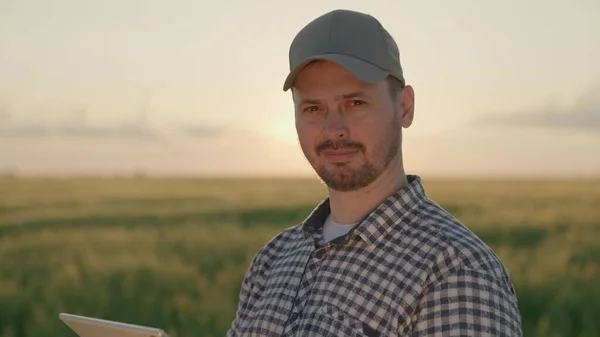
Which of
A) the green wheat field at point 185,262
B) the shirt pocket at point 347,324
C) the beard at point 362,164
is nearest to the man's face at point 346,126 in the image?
the beard at point 362,164

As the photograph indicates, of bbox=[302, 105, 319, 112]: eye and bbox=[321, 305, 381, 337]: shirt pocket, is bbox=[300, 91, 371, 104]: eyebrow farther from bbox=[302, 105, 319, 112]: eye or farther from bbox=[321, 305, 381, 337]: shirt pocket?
bbox=[321, 305, 381, 337]: shirt pocket

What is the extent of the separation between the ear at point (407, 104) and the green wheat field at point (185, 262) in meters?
2.79

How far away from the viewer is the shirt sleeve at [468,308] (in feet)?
5.26

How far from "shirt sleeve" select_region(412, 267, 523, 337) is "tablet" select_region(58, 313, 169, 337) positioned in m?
0.48

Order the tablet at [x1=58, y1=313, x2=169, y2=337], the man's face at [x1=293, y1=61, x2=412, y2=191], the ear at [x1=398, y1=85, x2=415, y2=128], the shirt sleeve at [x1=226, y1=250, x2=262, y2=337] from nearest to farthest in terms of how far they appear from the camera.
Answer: the tablet at [x1=58, y1=313, x2=169, y2=337]
the man's face at [x1=293, y1=61, x2=412, y2=191]
the ear at [x1=398, y1=85, x2=415, y2=128]
the shirt sleeve at [x1=226, y1=250, x2=262, y2=337]

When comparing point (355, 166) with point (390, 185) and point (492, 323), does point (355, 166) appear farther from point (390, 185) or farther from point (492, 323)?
point (492, 323)

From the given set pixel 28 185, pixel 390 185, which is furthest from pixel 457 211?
pixel 390 185

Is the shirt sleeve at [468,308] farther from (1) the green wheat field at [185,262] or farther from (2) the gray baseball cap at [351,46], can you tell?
(1) the green wheat field at [185,262]

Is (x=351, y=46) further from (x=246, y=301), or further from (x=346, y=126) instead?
(x=246, y=301)

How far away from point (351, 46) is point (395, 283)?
0.53 metres

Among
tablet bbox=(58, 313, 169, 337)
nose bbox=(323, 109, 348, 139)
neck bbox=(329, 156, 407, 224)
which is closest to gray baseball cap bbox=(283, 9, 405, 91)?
nose bbox=(323, 109, 348, 139)

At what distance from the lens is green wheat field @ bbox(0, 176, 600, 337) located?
6.45 m

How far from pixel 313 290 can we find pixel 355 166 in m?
0.28

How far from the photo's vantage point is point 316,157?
6.46ft
